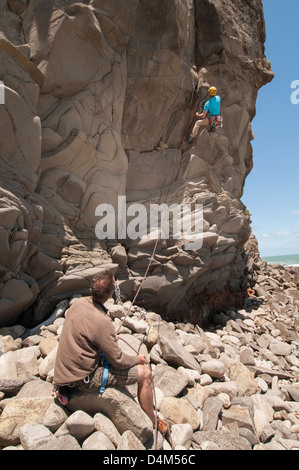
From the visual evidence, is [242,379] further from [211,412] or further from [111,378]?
[111,378]

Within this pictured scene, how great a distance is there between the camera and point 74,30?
273 inches

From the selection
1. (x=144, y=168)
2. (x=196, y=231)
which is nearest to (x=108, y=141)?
(x=144, y=168)

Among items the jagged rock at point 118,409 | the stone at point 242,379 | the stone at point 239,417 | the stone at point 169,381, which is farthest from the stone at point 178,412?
the stone at point 242,379

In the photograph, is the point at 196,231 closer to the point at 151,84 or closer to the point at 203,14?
the point at 151,84

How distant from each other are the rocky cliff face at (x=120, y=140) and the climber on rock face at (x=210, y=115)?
0.46 m

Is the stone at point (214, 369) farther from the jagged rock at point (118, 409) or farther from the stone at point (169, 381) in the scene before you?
the jagged rock at point (118, 409)

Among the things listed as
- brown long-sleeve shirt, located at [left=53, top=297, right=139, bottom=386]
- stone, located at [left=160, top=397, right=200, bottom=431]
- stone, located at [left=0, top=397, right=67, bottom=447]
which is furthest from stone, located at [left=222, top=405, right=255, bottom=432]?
stone, located at [left=0, top=397, right=67, bottom=447]

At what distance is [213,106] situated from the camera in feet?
31.5

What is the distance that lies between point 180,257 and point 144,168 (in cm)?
343

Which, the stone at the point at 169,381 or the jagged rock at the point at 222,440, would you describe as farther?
the stone at the point at 169,381

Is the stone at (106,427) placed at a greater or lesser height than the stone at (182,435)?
greater

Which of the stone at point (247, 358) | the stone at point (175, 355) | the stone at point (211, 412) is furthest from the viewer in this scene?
the stone at point (247, 358)

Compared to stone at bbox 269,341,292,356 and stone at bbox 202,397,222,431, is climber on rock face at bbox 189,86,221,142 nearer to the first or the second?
stone at bbox 269,341,292,356

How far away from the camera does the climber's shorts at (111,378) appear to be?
9.44ft
